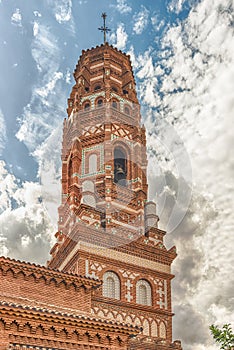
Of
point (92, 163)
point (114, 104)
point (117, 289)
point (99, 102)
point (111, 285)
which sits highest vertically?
point (99, 102)

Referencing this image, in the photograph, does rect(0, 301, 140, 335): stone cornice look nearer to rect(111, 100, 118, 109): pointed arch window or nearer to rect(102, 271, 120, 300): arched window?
rect(102, 271, 120, 300): arched window

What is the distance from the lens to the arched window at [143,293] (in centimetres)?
2584

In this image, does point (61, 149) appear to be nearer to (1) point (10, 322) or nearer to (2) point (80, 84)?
(2) point (80, 84)

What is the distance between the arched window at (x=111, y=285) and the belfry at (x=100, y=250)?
55 mm

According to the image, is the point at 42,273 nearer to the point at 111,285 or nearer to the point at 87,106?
the point at 111,285

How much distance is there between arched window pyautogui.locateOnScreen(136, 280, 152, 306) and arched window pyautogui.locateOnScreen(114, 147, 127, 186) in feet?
22.7

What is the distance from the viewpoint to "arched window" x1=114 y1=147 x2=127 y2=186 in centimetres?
3061

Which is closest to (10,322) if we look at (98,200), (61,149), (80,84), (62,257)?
(62,257)

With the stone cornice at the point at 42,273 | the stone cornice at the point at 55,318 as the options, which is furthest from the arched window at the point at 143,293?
the stone cornice at the point at 55,318

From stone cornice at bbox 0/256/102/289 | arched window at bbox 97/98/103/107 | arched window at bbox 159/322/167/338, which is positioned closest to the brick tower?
arched window at bbox 159/322/167/338

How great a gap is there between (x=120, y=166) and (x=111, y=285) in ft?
28.9

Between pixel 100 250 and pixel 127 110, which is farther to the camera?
pixel 127 110

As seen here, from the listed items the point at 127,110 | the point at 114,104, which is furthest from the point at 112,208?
the point at 127,110

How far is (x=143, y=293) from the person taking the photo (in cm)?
2619
